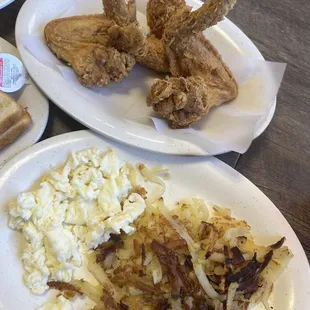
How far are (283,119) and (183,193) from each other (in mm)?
726

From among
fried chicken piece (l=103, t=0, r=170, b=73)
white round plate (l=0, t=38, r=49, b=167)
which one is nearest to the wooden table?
white round plate (l=0, t=38, r=49, b=167)

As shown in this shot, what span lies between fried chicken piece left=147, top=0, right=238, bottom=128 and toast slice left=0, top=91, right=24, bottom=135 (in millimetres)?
544

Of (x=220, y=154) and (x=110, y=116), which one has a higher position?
(x=110, y=116)

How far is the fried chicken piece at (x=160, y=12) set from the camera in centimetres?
218

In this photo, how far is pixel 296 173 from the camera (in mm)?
2277

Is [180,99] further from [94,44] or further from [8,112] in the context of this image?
[8,112]

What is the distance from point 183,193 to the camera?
6.76 ft

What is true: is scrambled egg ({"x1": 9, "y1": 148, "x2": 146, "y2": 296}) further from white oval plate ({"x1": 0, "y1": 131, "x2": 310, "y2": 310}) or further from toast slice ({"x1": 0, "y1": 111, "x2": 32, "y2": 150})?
toast slice ({"x1": 0, "y1": 111, "x2": 32, "y2": 150})

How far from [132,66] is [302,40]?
1.15m

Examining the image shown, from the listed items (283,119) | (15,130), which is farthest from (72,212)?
(283,119)

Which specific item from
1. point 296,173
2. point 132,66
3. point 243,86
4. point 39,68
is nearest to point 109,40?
point 132,66

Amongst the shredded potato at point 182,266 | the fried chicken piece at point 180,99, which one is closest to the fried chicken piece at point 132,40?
the fried chicken piece at point 180,99

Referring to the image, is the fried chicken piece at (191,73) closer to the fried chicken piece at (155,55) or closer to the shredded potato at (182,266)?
the fried chicken piece at (155,55)

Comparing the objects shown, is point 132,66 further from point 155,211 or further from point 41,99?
point 155,211
